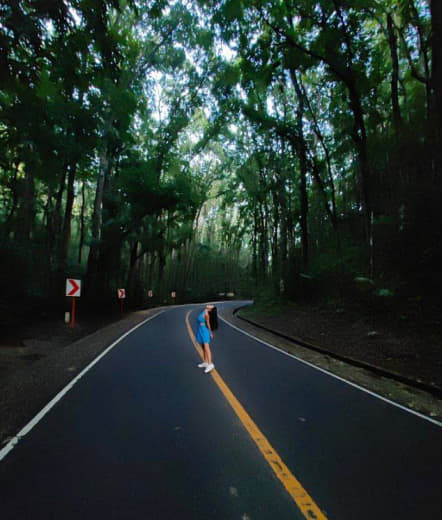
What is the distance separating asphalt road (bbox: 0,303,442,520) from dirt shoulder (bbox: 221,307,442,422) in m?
0.74

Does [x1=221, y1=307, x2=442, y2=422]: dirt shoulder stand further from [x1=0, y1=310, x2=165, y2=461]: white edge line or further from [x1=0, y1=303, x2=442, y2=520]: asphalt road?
[x1=0, y1=310, x2=165, y2=461]: white edge line

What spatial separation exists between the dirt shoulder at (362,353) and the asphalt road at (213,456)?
0.74 meters

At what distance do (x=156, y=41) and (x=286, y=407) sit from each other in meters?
21.7

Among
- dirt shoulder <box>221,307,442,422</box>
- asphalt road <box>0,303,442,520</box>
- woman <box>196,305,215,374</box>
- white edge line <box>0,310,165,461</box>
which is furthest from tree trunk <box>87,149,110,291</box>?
asphalt road <box>0,303,442,520</box>

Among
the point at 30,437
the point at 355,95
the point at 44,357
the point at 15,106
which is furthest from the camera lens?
the point at 355,95

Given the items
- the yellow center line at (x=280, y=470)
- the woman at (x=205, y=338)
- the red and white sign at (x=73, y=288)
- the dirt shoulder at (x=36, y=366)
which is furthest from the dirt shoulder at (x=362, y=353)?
the red and white sign at (x=73, y=288)

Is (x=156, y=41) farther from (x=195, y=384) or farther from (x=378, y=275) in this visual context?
(x=195, y=384)

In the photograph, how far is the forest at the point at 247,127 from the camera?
701 cm

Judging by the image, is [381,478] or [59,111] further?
[59,111]

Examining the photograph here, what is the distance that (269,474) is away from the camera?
116 inches

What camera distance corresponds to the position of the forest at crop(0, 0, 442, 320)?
23.0ft

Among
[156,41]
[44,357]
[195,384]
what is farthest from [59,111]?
[156,41]

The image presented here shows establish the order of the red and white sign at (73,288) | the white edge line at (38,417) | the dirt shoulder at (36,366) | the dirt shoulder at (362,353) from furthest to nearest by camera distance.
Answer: the red and white sign at (73,288) → the dirt shoulder at (362,353) → the dirt shoulder at (36,366) → the white edge line at (38,417)

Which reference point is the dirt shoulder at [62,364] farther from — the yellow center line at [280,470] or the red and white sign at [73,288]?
the yellow center line at [280,470]
